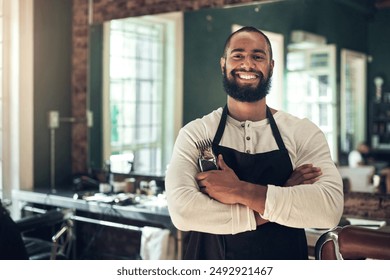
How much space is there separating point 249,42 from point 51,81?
159 centimetres

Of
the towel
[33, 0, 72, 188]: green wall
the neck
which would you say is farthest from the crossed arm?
[33, 0, 72, 188]: green wall

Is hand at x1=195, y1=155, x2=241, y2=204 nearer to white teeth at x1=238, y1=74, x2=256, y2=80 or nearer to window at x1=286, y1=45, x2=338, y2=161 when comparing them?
white teeth at x1=238, y1=74, x2=256, y2=80

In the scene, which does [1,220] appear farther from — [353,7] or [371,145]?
[353,7]

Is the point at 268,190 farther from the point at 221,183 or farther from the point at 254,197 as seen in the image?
the point at 221,183

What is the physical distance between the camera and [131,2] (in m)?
3.28

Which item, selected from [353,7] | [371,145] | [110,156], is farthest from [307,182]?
[110,156]

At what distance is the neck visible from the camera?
2094 millimetres

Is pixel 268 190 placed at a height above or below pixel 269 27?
below

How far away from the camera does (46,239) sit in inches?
118

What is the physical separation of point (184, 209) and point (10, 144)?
4.50ft

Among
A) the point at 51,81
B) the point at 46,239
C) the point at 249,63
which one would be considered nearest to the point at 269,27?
the point at 249,63

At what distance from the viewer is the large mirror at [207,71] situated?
99.6 inches

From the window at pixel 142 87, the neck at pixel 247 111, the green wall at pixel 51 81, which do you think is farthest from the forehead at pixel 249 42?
the green wall at pixel 51 81

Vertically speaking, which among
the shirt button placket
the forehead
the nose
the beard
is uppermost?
the forehead
